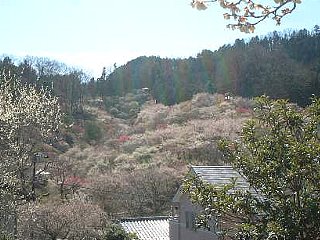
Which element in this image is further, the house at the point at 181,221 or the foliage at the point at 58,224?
the foliage at the point at 58,224

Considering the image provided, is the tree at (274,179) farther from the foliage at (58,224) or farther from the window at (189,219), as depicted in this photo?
the foliage at (58,224)

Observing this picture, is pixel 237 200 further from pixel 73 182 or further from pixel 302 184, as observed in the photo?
pixel 73 182

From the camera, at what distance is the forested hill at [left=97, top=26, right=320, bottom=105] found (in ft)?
167

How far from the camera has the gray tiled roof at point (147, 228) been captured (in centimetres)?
1977

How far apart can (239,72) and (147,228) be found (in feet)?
139

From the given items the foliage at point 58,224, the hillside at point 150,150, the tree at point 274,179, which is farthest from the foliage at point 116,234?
the tree at point 274,179

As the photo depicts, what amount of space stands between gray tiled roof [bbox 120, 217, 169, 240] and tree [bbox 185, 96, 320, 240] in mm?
13381

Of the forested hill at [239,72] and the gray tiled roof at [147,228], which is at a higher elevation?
the forested hill at [239,72]

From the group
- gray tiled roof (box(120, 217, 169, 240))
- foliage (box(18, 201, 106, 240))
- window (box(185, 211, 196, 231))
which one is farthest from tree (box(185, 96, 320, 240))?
gray tiled roof (box(120, 217, 169, 240))

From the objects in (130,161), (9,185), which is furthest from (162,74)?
(9,185)

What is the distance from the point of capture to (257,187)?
609 cm

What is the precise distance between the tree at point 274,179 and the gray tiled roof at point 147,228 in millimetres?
13381

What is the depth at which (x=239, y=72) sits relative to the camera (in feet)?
196

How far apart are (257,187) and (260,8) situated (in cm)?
348
